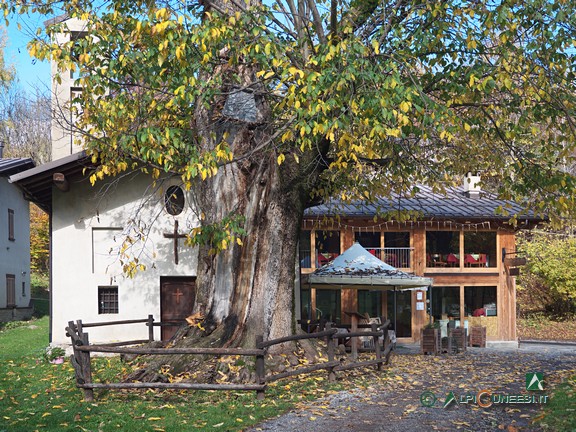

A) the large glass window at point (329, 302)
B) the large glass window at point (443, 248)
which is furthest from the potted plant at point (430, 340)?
the large glass window at point (443, 248)

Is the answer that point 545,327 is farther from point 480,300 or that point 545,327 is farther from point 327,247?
point 327,247

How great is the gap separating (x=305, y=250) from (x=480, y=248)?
20.8 ft

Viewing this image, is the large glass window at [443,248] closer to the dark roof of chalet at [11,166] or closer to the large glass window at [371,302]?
the large glass window at [371,302]

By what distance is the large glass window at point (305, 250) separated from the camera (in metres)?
25.6

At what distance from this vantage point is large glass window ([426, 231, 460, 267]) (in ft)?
86.4

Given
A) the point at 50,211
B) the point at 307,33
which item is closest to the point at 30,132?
the point at 50,211

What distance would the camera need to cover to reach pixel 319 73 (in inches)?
423

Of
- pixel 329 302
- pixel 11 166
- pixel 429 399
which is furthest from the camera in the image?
pixel 11 166

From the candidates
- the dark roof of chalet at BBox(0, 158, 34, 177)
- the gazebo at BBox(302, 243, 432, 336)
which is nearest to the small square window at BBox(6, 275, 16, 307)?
the dark roof of chalet at BBox(0, 158, 34, 177)

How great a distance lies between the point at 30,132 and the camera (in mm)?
53375

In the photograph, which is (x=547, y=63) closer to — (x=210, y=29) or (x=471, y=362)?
(x=210, y=29)

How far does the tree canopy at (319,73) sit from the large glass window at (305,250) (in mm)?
11065

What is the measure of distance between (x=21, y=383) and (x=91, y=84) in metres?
5.91

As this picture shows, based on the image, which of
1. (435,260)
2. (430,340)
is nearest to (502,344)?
(435,260)
